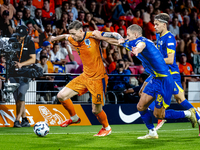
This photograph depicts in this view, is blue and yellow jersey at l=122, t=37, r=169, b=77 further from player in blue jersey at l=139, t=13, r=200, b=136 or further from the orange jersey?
the orange jersey

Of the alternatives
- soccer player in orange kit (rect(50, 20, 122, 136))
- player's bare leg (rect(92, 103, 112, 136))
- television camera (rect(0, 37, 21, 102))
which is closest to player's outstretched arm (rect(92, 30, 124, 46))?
soccer player in orange kit (rect(50, 20, 122, 136))

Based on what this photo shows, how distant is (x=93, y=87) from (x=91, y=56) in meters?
0.63

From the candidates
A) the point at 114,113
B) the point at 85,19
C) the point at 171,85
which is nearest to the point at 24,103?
the point at 114,113

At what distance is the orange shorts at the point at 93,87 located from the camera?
22.1 feet

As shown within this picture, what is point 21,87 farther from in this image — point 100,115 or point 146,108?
point 146,108

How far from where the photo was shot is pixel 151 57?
5.81 meters

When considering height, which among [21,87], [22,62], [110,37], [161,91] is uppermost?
→ [110,37]

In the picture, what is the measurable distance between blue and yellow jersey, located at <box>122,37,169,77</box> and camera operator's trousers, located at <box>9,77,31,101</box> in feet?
12.3

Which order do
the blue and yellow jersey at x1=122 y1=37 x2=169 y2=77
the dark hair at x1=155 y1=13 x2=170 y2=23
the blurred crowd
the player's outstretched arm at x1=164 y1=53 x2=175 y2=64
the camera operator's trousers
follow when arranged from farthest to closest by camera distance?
the blurred crowd
the camera operator's trousers
the dark hair at x1=155 y1=13 x2=170 y2=23
the player's outstretched arm at x1=164 y1=53 x2=175 y2=64
the blue and yellow jersey at x1=122 y1=37 x2=169 y2=77

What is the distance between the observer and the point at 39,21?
488 inches

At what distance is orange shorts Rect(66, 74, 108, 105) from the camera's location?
6.73m

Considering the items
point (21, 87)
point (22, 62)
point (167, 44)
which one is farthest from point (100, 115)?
point (22, 62)

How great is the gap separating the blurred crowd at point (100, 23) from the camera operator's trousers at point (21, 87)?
0.93 meters

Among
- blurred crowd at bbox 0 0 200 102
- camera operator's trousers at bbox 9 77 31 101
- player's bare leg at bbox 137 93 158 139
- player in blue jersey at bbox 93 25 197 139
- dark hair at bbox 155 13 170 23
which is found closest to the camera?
player in blue jersey at bbox 93 25 197 139
